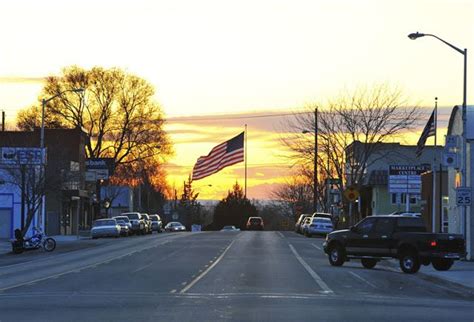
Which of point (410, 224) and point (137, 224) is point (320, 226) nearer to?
point (137, 224)

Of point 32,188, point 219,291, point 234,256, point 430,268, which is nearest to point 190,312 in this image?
point 219,291

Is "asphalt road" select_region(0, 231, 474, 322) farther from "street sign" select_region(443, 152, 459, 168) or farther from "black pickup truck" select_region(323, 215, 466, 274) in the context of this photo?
"street sign" select_region(443, 152, 459, 168)

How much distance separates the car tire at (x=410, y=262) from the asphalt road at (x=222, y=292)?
0.77 metres

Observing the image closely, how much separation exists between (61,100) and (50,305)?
6554 centimetres

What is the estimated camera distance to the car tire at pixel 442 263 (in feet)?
86.1

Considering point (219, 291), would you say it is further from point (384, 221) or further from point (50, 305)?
point (384, 221)

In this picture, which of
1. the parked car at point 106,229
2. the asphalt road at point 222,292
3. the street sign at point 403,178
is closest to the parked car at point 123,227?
the parked car at point 106,229

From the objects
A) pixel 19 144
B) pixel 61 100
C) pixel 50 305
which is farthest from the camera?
pixel 61 100

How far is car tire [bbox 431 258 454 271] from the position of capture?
26250 mm

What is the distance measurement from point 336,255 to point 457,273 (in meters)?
4.67

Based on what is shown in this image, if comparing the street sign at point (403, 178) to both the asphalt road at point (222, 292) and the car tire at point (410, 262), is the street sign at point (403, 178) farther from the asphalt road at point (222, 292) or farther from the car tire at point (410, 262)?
the car tire at point (410, 262)

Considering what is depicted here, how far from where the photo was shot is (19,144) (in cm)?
6762

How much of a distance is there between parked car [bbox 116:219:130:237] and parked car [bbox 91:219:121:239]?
221 centimetres

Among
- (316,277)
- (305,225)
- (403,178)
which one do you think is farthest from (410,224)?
(305,225)
